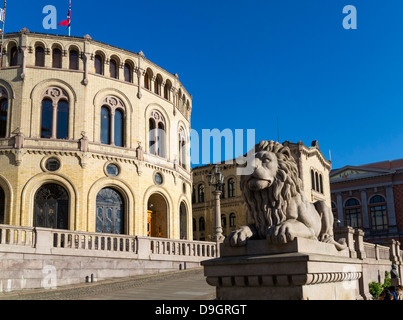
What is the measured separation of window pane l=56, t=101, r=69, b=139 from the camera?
1198 inches

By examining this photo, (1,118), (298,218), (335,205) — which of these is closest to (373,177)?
(335,205)

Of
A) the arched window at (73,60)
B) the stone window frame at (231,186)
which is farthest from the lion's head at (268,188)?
the stone window frame at (231,186)

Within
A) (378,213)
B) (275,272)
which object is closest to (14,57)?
(275,272)

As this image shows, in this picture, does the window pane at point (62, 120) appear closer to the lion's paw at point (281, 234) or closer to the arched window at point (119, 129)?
the arched window at point (119, 129)

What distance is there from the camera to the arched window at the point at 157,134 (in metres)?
34.6

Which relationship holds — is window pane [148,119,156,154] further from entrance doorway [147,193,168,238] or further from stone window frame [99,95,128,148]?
entrance doorway [147,193,168,238]

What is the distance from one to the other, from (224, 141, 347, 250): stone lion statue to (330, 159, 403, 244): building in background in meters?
62.3

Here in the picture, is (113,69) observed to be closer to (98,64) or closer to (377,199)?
(98,64)

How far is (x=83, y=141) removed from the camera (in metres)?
30.1

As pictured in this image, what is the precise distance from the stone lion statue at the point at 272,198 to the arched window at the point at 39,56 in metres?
28.3

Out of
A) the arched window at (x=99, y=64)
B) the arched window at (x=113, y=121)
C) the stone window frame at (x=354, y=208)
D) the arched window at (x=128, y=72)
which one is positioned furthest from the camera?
the stone window frame at (x=354, y=208)
